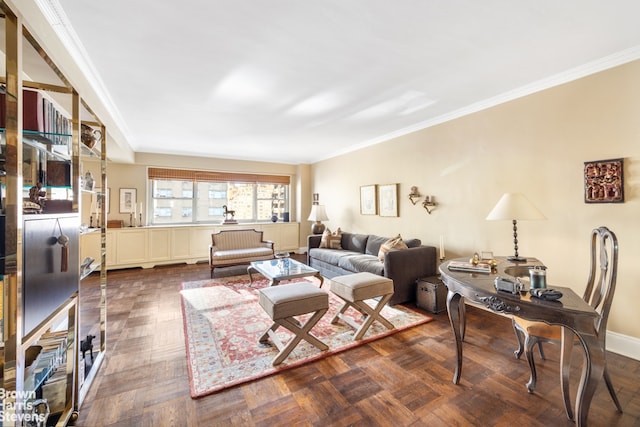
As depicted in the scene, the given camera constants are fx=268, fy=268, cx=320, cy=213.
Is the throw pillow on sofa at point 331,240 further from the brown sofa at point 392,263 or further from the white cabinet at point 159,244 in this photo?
the white cabinet at point 159,244

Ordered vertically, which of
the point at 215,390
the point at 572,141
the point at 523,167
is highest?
the point at 572,141

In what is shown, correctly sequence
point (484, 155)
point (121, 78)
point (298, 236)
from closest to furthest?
point (121, 78), point (484, 155), point (298, 236)

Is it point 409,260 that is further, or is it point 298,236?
point 298,236

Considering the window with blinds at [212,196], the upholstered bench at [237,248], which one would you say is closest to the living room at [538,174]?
the upholstered bench at [237,248]

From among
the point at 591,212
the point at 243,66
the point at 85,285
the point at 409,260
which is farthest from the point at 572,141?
the point at 85,285

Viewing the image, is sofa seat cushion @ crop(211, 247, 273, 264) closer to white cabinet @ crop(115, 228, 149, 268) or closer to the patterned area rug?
the patterned area rug

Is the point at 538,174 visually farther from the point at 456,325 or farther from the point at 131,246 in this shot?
the point at 131,246

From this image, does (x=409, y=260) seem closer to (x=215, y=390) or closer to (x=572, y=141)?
(x=572, y=141)

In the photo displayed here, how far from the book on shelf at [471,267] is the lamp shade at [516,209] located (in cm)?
54

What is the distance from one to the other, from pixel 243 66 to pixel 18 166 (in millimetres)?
1927

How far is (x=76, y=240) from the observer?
5.29ft

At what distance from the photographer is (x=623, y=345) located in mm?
2322

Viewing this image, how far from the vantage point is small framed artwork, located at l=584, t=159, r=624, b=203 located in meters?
2.31

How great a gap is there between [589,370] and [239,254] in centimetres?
Result: 467
